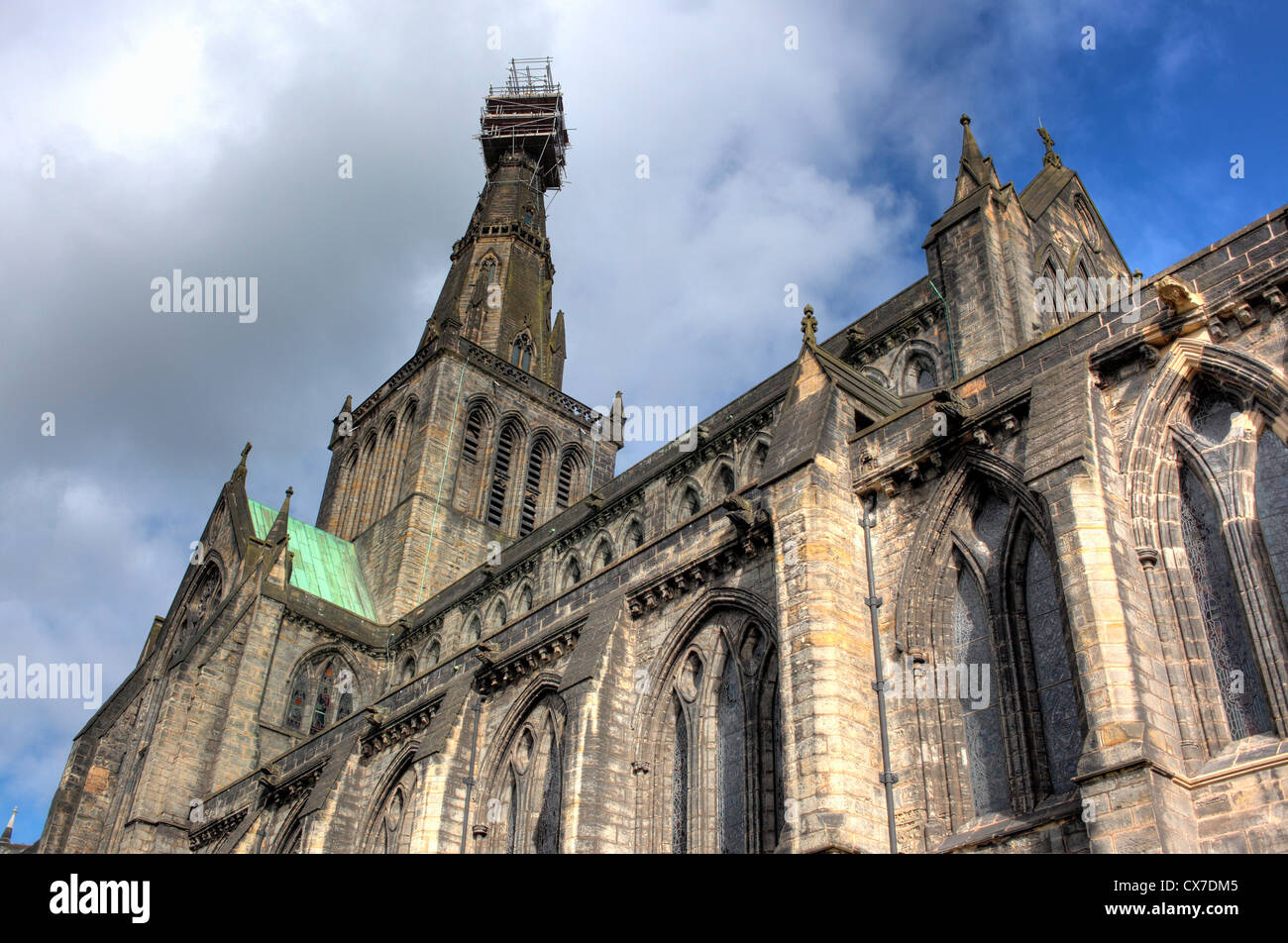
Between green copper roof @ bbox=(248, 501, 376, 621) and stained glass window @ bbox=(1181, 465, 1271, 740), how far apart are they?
32113 mm

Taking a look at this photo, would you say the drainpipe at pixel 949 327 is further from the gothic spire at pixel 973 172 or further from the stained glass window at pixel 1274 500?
the stained glass window at pixel 1274 500

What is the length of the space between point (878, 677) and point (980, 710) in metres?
1.28

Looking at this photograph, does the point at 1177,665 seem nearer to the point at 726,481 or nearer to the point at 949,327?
the point at 949,327

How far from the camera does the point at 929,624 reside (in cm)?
1381

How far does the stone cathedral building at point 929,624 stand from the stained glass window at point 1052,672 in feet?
0.12

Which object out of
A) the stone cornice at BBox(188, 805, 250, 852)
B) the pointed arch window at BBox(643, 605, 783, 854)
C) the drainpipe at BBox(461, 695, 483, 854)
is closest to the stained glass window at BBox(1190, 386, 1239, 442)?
the pointed arch window at BBox(643, 605, 783, 854)

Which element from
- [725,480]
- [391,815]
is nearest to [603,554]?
[725,480]

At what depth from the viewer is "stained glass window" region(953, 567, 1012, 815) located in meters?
12.5

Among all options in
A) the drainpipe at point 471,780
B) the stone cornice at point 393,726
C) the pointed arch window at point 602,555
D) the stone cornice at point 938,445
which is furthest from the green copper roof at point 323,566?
the stone cornice at point 938,445

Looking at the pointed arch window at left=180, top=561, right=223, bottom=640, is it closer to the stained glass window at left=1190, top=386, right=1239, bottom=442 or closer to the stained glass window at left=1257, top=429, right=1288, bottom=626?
the stained glass window at left=1190, top=386, right=1239, bottom=442

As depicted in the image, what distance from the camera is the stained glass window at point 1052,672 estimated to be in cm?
1191

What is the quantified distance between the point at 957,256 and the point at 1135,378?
11634 mm
